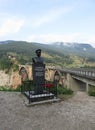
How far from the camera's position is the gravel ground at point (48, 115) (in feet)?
30.5

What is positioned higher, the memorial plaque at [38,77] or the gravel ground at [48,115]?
the memorial plaque at [38,77]

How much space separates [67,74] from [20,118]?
33834mm

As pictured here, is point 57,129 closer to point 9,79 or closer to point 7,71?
point 9,79

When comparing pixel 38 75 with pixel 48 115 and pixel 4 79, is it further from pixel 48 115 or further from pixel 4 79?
pixel 4 79

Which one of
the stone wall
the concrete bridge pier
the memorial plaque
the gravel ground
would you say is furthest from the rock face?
the gravel ground

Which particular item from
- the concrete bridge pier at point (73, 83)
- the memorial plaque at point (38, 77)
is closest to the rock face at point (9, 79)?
the concrete bridge pier at point (73, 83)

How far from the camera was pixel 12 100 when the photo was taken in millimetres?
14062

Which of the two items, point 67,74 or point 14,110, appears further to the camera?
point 67,74

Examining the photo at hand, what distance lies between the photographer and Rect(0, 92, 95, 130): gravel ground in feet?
30.5

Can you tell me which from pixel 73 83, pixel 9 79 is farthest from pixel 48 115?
pixel 9 79

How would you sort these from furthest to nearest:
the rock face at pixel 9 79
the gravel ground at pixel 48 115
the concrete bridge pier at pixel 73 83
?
1. the rock face at pixel 9 79
2. the concrete bridge pier at pixel 73 83
3. the gravel ground at pixel 48 115

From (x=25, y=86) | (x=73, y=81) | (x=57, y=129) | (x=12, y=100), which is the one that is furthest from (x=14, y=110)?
(x=73, y=81)

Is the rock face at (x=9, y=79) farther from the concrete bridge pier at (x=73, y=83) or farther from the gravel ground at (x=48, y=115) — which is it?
the gravel ground at (x=48, y=115)

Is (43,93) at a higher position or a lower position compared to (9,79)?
higher
